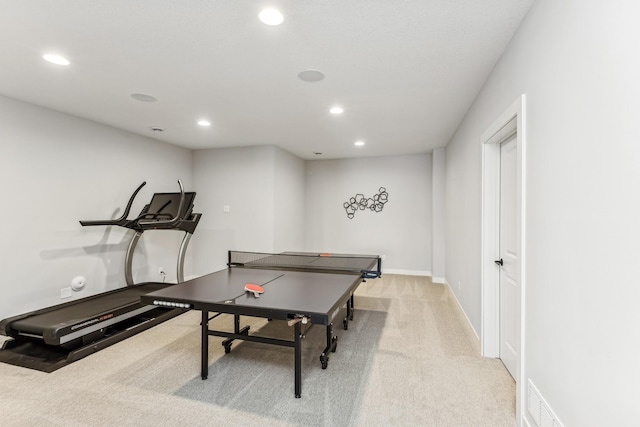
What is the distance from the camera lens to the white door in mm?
2422

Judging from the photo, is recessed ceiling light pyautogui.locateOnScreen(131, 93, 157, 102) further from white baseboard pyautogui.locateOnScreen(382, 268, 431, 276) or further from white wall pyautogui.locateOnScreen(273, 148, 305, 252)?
white baseboard pyautogui.locateOnScreen(382, 268, 431, 276)

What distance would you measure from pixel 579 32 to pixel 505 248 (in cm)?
174

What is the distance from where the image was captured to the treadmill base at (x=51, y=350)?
8.54 feet

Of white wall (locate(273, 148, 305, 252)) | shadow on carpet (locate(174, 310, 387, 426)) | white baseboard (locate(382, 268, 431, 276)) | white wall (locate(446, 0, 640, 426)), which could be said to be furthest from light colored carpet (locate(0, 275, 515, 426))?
white baseboard (locate(382, 268, 431, 276))

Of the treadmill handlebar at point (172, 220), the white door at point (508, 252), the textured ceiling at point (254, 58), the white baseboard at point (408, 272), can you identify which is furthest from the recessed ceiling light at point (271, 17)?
the white baseboard at point (408, 272)

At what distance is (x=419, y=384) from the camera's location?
235cm

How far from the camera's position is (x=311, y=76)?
8.89 ft

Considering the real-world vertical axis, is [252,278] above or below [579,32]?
below

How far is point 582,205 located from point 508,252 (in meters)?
1.39

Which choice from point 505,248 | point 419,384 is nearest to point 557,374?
point 419,384

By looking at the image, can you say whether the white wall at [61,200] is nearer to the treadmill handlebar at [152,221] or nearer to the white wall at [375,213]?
the treadmill handlebar at [152,221]

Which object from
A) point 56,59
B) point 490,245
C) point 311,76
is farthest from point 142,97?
point 490,245

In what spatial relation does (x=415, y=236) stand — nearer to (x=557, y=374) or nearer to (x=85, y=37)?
(x=557, y=374)

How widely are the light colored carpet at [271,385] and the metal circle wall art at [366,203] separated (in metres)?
3.51
